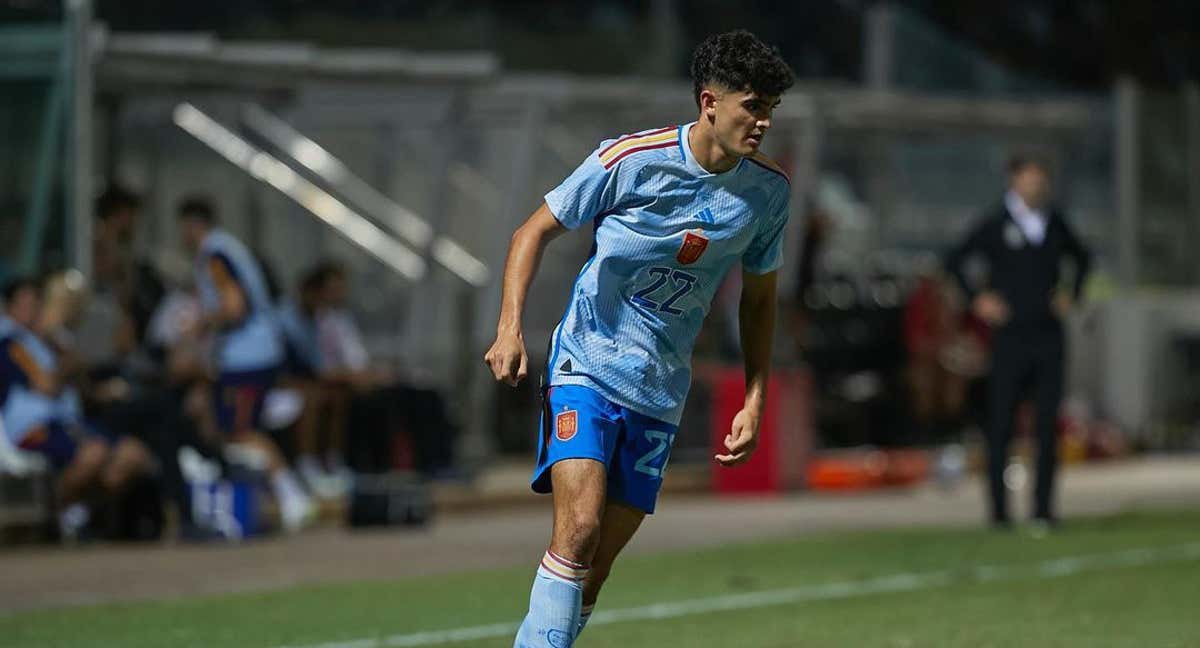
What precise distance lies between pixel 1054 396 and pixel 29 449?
20.2ft

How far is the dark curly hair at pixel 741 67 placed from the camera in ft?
22.6

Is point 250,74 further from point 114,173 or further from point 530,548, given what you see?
point 530,548

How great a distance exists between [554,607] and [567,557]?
150 millimetres

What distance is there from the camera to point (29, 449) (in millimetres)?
13562

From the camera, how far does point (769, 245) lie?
7359mm

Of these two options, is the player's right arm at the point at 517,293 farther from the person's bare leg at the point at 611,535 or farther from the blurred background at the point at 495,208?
the blurred background at the point at 495,208

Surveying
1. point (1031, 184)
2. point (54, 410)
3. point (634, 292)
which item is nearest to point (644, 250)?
point (634, 292)

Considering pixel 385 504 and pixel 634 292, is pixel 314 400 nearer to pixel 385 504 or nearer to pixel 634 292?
pixel 385 504

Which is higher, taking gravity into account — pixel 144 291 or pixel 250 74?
pixel 250 74

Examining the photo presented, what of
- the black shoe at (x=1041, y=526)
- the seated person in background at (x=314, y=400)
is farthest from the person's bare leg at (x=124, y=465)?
the black shoe at (x=1041, y=526)

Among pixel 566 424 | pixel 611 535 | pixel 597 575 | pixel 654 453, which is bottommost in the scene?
pixel 597 575

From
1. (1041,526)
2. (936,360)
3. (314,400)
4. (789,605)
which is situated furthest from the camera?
(936,360)

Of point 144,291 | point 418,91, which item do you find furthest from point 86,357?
point 418,91

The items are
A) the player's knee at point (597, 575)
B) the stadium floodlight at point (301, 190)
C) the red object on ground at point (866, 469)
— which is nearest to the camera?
the player's knee at point (597, 575)
